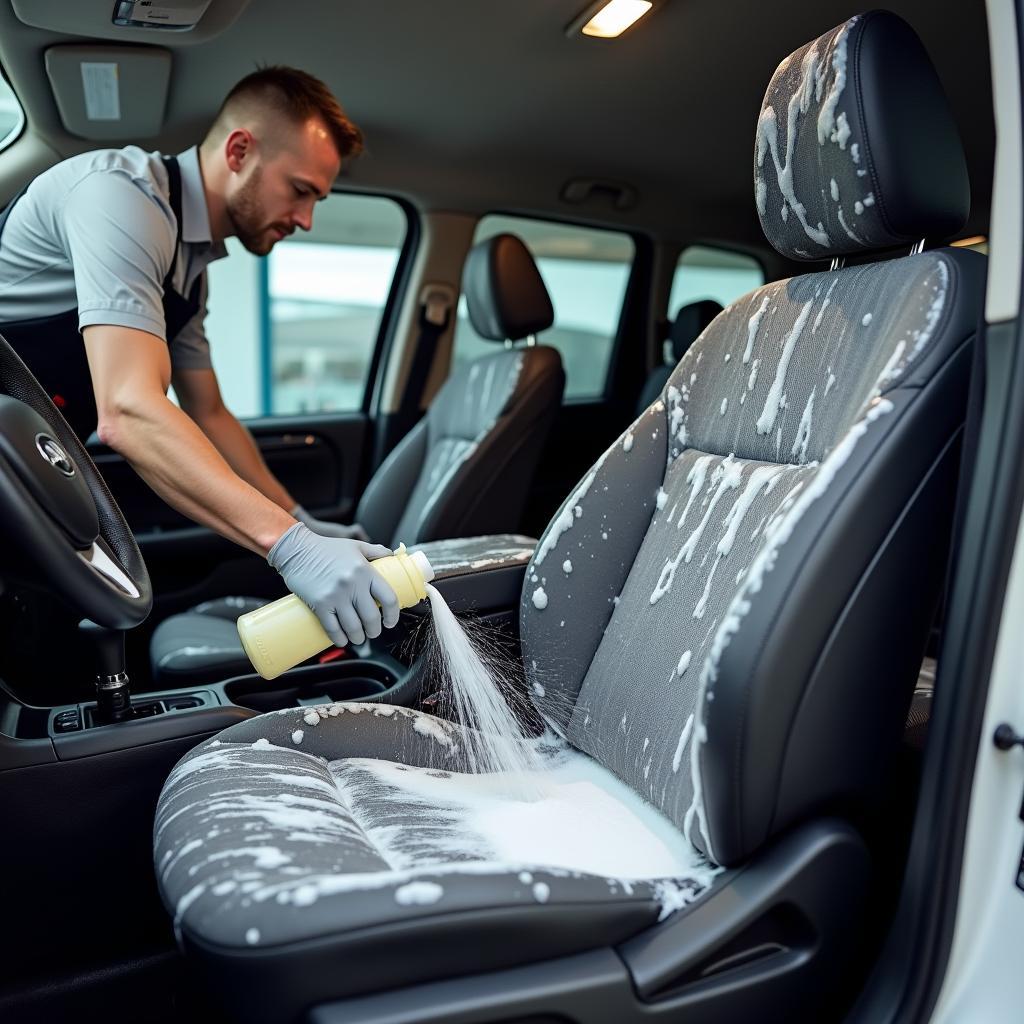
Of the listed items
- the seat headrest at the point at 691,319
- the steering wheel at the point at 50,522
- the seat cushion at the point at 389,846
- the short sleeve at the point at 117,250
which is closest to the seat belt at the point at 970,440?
the seat cushion at the point at 389,846

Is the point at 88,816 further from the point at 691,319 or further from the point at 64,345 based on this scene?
the point at 691,319

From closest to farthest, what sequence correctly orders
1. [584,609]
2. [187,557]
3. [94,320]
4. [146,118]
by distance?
[584,609]
[94,320]
[146,118]
[187,557]

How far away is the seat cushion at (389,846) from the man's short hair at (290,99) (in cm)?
134

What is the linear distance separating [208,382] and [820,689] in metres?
Result: 1.81

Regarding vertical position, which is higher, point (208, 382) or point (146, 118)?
point (146, 118)

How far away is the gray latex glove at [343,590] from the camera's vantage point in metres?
1.31

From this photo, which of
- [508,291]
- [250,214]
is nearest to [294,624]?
[250,214]

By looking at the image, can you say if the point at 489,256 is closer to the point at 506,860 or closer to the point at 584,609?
the point at 584,609

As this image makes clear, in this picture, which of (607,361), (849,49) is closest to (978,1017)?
(849,49)

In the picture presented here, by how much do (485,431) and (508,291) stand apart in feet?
1.41

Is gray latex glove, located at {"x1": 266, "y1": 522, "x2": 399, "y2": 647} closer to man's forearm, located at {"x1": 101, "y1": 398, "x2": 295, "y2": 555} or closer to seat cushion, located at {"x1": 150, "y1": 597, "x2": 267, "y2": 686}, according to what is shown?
man's forearm, located at {"x1": 101, "y1": 398, "x2": 295, "y2": 555}

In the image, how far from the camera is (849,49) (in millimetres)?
1148

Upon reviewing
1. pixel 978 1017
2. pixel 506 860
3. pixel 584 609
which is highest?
pixel 584 609

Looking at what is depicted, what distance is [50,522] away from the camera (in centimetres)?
100
